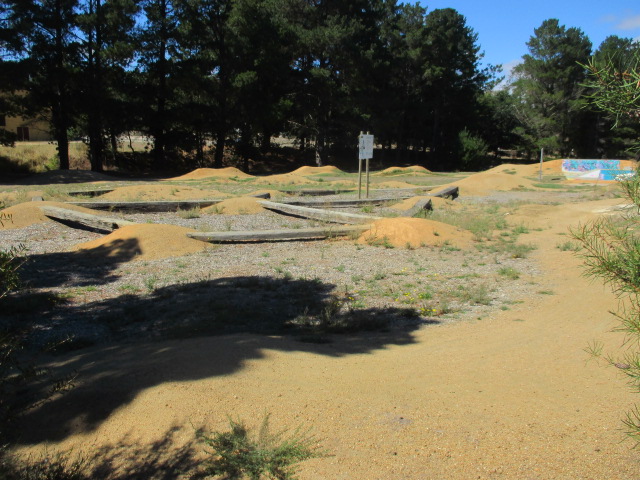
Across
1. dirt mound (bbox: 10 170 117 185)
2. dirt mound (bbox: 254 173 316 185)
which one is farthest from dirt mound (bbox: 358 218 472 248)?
dirt mound (bbox: 10 170 117 185)


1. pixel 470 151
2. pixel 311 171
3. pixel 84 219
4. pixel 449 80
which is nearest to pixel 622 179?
pixel 84 219

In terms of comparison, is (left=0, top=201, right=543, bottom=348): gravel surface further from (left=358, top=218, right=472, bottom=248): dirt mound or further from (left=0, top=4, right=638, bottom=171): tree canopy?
(left=0, top=4, right=638, bottom=171): tree canopy

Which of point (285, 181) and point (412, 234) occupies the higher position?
point (285, 181)

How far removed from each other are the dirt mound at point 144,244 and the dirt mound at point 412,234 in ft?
12.7

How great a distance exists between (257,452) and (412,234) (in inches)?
352

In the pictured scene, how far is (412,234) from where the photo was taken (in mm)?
11727

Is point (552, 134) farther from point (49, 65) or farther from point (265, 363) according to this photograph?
point (265, 363)

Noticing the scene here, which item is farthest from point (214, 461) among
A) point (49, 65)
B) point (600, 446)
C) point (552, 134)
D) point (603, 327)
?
point (552, 134)

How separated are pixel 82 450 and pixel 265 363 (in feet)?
5.41

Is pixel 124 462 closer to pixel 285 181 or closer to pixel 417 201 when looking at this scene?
pixel 417 201

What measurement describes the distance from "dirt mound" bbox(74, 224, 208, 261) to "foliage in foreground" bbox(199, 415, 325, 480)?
281 inches

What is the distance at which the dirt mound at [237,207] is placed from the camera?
51.5ft

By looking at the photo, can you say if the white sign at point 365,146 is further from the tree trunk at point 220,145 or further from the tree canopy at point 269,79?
the tree trunk at point 220,145

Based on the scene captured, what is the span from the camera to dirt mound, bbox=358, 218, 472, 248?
11592mm
